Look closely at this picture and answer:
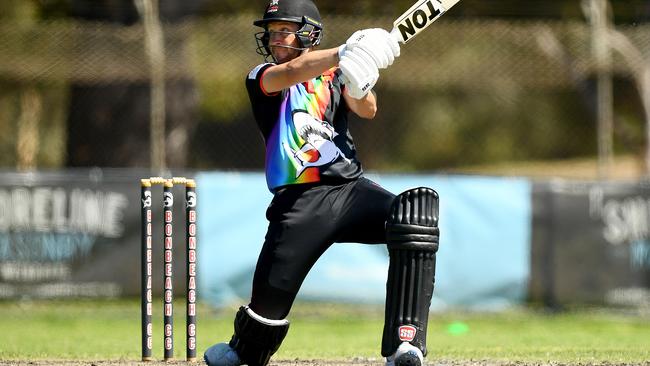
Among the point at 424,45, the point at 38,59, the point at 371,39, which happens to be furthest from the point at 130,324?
the point at 371,39

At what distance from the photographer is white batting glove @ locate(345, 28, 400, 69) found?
5.38 metres

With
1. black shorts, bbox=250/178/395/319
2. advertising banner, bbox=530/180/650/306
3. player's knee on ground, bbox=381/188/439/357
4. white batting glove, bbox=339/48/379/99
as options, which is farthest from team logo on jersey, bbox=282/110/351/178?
advertising banner, bbox=530/180/650/306

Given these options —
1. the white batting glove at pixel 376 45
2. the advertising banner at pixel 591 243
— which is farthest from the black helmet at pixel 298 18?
the advertising banner at pixel 591 243

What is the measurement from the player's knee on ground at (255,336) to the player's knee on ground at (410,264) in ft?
1.98

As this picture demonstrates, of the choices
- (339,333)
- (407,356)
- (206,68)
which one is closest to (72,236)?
(206,68)

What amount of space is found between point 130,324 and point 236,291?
1079 millimetres

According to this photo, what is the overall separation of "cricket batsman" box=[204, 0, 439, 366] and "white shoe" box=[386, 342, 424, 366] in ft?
0.21

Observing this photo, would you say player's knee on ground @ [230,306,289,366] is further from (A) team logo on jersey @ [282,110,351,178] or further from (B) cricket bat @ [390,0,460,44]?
(B) cricket bat @ [390,0,460,44]

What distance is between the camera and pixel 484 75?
14.1 meters

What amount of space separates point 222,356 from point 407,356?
1089 mm

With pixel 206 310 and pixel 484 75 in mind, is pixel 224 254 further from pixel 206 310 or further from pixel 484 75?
pixel 484 75

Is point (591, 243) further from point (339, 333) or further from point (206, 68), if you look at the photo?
point (206, 68)

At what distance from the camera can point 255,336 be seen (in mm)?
6113

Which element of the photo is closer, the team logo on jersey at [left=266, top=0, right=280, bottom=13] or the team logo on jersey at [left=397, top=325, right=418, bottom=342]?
the team logo on jersey at [left=397, top=325, right=418, bottom=342]
